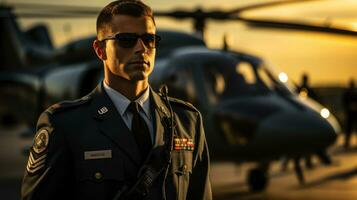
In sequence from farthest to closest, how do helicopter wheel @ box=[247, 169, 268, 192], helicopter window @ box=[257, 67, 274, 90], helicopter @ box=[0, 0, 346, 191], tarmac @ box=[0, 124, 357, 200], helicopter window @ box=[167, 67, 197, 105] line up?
helicopter wheel @ box=[247, 169, 268, 192], helicopter window @ box=[257, 67, 274, 90], helicopter window @ box=[167, 67, 197, 105], tarmac @ box=[0, 124, 357, 200], helicopter @ box=[0, 0, 346, 191]

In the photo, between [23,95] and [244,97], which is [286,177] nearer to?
[244,97]

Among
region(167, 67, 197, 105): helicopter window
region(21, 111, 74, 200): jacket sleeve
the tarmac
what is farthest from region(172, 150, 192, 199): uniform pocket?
region(167, 67, 197, 105): helicopter window

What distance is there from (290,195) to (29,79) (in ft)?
29.9

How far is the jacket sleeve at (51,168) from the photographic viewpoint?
7.81ft

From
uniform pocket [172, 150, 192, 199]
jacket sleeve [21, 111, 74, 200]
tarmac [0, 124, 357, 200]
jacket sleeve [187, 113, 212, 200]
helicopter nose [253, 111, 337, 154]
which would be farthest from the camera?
tarmac [0, 124, 357, 200]

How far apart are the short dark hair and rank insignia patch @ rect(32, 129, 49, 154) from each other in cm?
38

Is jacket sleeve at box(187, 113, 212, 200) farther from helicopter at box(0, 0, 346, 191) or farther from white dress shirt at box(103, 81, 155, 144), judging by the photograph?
helicopter at box(0, 0, 346, 191)

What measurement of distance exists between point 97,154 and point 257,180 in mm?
8494

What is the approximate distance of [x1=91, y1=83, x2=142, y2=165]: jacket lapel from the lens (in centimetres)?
241

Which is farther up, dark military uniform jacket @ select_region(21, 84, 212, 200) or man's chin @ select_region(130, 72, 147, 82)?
man's chin @ select_region(130, 72, 147, 82)

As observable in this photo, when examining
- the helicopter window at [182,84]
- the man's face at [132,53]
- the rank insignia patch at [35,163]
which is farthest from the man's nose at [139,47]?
the helicopter window at [182,84]

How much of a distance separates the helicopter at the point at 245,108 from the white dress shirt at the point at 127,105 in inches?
266

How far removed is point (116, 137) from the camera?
2404 mm

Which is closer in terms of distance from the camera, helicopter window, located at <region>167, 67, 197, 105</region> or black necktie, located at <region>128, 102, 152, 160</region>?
black necktie, located at <region>128, 102, 152, 160</region>
